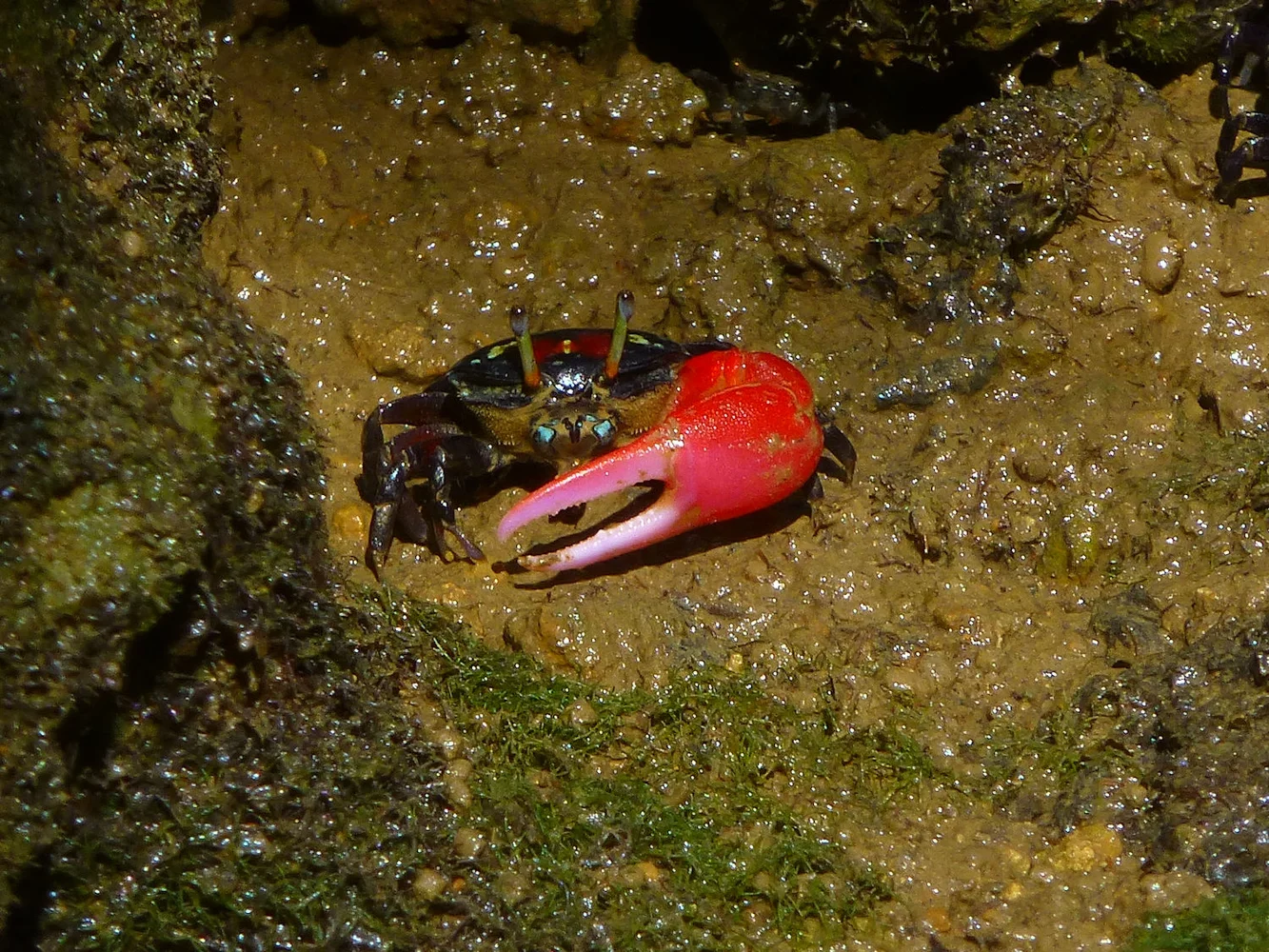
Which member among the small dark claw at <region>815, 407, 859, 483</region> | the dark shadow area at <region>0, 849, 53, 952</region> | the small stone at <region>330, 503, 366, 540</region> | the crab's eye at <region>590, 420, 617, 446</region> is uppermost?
the crab's eye at <region>590, 420, 617, 446</region>

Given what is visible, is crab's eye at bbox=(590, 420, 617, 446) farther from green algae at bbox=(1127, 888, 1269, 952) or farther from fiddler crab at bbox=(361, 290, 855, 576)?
green algae at bbox=(1127, 888, 1269, 952)

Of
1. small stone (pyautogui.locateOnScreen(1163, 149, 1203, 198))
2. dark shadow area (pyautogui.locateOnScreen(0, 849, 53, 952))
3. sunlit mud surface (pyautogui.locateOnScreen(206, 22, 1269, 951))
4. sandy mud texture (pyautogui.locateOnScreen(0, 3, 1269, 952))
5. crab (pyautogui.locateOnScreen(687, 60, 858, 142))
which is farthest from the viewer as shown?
crab (pyautogui.locateOnScreen(687, 60, 858, 142))

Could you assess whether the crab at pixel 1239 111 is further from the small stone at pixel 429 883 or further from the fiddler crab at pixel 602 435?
the small stone at pixel 429 883

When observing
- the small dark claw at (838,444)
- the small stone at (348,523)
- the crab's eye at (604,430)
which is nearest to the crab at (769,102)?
the small dark claw at (838,444)

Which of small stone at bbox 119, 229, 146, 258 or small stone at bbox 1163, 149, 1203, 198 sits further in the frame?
small stone at bbox 1163, 149, 1203, 198

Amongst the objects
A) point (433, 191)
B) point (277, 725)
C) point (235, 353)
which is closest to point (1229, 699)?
point (277, 725)

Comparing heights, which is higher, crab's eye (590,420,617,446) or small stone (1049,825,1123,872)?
crab's eye (590,420,617,446)

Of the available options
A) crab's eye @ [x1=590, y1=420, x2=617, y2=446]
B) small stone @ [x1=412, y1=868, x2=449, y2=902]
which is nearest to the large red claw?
crab's eye @ [x1=590, y1=420, x2=617, y2=446]
